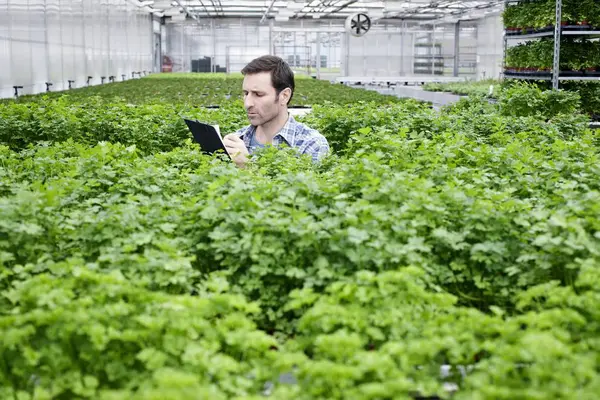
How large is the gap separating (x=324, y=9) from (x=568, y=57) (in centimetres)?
2789

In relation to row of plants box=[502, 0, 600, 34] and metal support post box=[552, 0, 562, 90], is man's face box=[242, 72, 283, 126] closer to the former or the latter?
metal support post box=[552, 0, 562, 90]

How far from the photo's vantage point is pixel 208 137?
15.4 feet

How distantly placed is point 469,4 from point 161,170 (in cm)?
3394

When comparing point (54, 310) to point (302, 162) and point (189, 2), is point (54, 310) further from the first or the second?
point (189, 2)

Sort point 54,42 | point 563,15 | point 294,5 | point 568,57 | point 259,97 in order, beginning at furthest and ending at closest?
1. point 294,5
2. point 54,42
3. point 568,57
4. point 563,15
5. point 259,97

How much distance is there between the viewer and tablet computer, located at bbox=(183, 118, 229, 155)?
4500mm

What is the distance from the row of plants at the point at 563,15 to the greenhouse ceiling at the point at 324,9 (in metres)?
19.0

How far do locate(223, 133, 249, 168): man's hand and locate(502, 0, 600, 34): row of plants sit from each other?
7.00 m

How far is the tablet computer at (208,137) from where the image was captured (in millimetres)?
4500

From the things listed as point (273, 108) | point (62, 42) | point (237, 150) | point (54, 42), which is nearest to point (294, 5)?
point (62, 42)

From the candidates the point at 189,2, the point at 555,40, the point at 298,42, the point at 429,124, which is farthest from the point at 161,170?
the point at 298,42

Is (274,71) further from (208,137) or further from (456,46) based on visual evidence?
(456,46)

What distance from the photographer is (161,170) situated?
3.78 meters

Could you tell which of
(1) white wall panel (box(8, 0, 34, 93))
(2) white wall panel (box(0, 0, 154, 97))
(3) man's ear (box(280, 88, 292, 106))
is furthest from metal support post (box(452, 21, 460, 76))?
(3) man's ear (box(280, 88, 292, 106))
